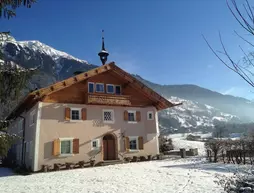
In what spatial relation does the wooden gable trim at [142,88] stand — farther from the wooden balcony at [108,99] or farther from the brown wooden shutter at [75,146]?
the brown wooden shutter at [75,146]

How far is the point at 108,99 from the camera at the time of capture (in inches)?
831

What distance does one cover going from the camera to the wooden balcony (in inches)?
800

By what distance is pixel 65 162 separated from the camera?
736 inches

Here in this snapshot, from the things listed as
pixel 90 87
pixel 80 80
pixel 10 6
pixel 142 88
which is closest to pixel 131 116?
pixel 142 88

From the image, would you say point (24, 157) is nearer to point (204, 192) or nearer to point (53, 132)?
point (53, 132)

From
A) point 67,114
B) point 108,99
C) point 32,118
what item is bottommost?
point 32,118

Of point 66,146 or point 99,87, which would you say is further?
point 99,87

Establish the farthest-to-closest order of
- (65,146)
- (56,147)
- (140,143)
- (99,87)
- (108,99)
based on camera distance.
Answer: (140,143) < (99,87) < (108,99) < (65,146) < (56,147)

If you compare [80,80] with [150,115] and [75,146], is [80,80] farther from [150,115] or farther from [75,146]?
[150,115]

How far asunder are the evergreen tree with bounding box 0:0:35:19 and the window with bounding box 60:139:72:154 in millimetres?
13470

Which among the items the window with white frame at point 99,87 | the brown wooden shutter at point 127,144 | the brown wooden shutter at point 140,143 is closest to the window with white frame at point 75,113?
the window with white frame at point 99,87

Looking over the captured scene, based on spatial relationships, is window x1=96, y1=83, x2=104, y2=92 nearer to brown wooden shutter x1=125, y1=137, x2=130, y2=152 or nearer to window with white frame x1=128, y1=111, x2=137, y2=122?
window with white frame x1=128, y1=111, x2=137, y2=122

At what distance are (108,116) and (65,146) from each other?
450cm

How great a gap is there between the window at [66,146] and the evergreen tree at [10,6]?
13.5 m
